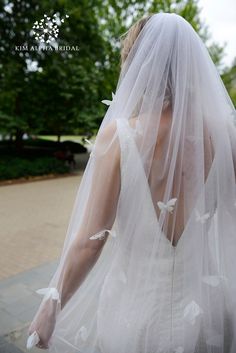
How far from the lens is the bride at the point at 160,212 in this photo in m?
1.34

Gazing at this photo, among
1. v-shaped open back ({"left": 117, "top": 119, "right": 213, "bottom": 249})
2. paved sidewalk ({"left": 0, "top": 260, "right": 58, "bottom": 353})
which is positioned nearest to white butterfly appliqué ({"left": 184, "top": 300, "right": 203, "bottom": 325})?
v-shaped open back ({"left": 117, "top": 119, "right": 213, "bottom": 249})

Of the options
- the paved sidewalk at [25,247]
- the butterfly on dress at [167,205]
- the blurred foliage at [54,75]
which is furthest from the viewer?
the blurred foliage at [54,75]

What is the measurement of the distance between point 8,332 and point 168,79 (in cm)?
247

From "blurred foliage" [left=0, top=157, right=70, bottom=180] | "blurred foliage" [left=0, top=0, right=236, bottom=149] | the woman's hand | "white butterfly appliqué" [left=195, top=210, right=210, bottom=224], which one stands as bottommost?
"blurred foliage" [left=0, top=157, right=70, bottom=180]

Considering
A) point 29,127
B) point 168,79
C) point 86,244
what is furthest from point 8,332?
point 29,127

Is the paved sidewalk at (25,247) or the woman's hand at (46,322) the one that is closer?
the woman's hand at (46,322)

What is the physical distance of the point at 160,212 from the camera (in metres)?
1.34

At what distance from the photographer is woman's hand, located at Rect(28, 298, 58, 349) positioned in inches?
53.7

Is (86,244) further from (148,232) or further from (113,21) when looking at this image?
(113,21)

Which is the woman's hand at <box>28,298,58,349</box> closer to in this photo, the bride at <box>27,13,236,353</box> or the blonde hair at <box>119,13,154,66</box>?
the bride at <box>27,13,236,353</box>

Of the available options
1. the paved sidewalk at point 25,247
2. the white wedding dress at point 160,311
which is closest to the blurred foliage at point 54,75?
the paved sidewalk at point 25,247

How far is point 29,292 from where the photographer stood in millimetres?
3744

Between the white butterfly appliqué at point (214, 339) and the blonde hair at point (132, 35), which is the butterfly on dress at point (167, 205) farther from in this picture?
the blonde hair at point (132, 35)

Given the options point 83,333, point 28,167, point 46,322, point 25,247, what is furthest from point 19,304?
point 28,167
